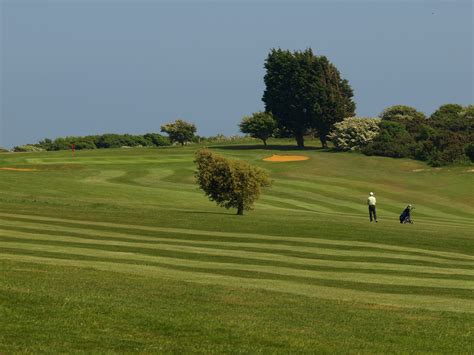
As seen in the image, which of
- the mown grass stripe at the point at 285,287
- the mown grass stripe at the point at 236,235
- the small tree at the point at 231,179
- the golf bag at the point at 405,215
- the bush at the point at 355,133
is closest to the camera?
the mown grass stripe at the point at 285,287

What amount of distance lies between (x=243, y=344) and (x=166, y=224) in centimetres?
2753

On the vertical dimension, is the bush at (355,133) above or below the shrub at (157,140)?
above

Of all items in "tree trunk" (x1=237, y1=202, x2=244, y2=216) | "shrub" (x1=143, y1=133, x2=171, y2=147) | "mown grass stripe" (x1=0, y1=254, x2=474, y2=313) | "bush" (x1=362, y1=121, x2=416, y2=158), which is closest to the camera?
"mown grass stripe" (x1=0, y1=254, x2=474, y2=313)

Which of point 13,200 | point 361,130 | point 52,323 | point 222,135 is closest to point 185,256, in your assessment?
point 52,323

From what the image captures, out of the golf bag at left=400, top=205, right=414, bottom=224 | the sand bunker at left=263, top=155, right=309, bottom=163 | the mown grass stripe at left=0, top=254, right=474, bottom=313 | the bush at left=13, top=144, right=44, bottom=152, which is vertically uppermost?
the bush at left=13, top=144, right=44, bottom=152

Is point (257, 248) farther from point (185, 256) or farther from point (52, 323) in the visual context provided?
point (52, 323)

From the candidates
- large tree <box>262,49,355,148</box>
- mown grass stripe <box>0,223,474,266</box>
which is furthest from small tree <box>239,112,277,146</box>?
mown grass stripe <box>0,223,474,266</box>

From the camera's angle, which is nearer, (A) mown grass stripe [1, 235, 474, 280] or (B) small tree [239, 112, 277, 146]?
(A) mown grass stripe [1, 235, 474, 280]

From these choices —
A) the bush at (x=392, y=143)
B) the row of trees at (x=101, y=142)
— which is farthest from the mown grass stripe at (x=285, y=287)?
the row of trees at (x=101, y=142)

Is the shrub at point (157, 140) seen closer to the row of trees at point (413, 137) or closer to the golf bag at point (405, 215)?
the row of trees at point (413, 137)

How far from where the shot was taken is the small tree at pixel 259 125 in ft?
392

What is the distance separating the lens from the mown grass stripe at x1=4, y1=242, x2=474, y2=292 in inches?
1174

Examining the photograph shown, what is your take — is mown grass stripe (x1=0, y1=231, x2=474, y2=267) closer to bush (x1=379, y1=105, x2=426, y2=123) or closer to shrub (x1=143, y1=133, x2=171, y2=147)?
bush (x1=379, y1=105, x2=426, y2=123)

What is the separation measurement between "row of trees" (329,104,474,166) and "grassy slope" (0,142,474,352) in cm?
2204
